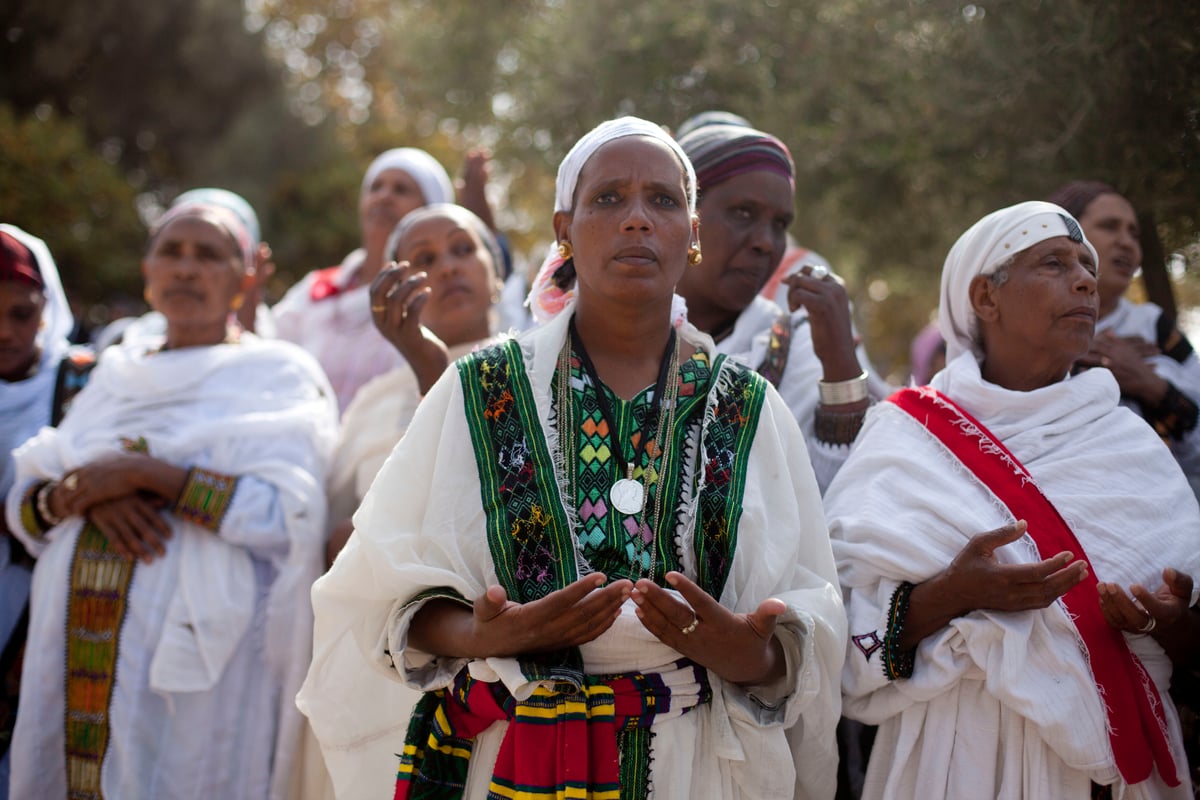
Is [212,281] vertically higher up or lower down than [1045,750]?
higher up

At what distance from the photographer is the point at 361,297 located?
593cm

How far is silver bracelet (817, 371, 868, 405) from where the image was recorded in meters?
3.90

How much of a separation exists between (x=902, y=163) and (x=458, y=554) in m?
4.98

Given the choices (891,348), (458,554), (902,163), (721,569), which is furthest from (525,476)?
(891,348)

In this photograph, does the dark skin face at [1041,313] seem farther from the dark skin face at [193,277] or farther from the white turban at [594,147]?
the dark skin face at [193,277]

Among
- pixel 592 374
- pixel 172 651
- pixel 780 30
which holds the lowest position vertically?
pixel 172 651

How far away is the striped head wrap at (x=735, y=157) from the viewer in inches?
169

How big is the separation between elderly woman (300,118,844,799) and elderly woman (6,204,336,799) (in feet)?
3.73

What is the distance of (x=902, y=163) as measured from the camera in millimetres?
6754

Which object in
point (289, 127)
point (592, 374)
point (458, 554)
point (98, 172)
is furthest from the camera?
point (289, 127)

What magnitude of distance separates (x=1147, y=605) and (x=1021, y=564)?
387 millimetres

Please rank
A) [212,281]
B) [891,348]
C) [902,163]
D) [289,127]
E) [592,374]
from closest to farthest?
[592,374] → [212,281] → [902,163] → [289,127] → [891,348]

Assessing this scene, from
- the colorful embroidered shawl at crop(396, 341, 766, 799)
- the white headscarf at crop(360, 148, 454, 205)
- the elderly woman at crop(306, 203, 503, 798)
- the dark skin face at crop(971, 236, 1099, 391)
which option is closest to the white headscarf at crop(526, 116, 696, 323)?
the colorful embroidered shawl at crop(396, 341, 766, 799)

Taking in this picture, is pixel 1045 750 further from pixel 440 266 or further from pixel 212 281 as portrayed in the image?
pixel 212 281
